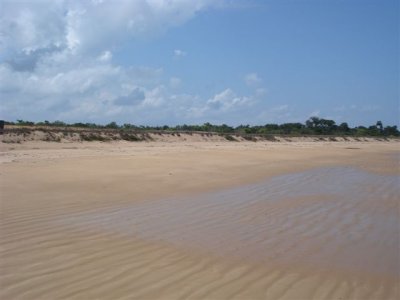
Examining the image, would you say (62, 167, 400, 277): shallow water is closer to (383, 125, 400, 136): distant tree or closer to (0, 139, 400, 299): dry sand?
(0, 139, 400, 299): dry sand

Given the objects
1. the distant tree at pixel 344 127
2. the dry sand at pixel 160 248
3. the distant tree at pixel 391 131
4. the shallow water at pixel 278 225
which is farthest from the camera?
the distant tree at pixel 391 131

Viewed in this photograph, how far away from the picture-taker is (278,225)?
7551 mm

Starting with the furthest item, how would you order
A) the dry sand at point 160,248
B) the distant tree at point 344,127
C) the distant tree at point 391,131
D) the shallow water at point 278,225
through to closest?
the distant tree at point 391,131
the distant tree at point 344,127
the shallow water at point 278,225
the dry sand at point 160,248

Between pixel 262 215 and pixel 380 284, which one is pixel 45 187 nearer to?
pixel 262 215

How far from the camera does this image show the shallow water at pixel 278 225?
578cm

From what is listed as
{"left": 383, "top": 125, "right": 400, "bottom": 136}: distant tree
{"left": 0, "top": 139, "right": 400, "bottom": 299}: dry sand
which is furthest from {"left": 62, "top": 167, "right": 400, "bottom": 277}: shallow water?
{"left": 383, "top": 125, "right": 400, "bottom": 136}: distant tree

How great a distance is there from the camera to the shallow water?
5777 millimetres

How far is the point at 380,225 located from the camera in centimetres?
791

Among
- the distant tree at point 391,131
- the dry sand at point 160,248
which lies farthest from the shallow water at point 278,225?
the distant tree at point 391,131

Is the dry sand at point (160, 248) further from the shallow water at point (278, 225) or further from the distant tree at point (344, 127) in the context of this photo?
the distant tree at point (344, 127)

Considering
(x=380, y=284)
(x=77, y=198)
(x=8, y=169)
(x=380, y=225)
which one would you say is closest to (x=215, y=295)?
(x=380, y=284)

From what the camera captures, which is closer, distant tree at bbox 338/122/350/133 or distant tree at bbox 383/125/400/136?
distant tree at bbox 338/122/350/133

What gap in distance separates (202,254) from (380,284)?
7.29ft

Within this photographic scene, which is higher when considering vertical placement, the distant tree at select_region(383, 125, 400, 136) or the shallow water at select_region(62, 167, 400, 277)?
the distant tree at select_region(383, 125, 400, 136)
